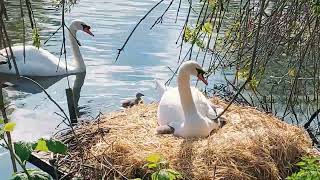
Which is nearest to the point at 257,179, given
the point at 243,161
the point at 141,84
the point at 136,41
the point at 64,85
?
the point at 243,161

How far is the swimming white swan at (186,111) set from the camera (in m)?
6.39

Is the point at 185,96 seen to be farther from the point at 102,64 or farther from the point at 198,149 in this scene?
the point at 102,64

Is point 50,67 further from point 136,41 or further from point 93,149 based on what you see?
point 93,149

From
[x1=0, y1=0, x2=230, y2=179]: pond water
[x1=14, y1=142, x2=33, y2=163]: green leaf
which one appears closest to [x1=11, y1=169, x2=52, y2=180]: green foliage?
[x1=14, y1=142, x2=33, y2=163]: green leaf

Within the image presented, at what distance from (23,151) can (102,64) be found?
30.3 feet

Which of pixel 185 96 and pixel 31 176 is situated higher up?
pixel 31 176

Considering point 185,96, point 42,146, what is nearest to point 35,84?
point 185,96

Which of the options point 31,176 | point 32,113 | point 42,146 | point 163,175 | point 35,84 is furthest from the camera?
point 35,84

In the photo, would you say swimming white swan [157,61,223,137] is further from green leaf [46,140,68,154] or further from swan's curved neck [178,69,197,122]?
green leaf [46,140,68,154]

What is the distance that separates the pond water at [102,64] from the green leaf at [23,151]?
3.89 metres

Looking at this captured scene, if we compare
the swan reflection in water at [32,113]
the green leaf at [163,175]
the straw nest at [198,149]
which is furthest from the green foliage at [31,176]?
the swan reflection in water at [32,113]

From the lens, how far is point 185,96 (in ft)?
21.8

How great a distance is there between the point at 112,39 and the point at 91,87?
299 cm

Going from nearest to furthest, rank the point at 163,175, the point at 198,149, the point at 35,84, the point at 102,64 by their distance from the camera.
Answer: the point at 163,175 < the point at 198,149 < the point at 35,84 < the point at 102,64
